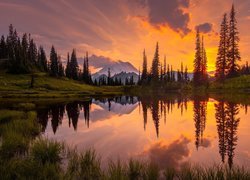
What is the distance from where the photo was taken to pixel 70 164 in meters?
8.73

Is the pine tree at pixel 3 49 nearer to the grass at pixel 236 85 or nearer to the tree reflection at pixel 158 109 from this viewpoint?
the tree reflection at pixel 158 109

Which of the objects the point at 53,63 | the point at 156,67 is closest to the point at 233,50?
the point at 156,67

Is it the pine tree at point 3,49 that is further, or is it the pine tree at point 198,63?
the pine tree at point 3,49

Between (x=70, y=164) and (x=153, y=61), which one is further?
(x=153, y=61)

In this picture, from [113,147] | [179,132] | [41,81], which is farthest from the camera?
[41,81]

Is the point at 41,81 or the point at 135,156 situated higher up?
the point at 41,81

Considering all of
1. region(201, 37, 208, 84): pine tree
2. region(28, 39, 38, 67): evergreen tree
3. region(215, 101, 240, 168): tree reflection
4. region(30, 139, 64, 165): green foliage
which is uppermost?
region(28, 39, 38, 67): evergreen tree

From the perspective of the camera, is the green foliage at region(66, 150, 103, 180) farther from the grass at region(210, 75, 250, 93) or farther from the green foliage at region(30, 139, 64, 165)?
the grass at region(210, 75, 250, 93)

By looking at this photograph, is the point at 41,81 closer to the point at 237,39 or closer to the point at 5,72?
the point at 5,72

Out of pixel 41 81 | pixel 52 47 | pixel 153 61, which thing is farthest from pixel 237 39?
pixel 52 47

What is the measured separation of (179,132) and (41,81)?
7273 centimetres

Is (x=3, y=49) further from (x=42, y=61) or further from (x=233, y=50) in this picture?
(x=233, y=50)

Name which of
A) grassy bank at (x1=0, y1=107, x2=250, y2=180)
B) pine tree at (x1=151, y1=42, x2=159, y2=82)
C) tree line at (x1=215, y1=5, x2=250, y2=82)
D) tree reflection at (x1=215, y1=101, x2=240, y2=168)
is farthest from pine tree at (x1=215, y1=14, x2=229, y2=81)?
grassy bank at (x1=0, y1=107, x2=250, y2=180)

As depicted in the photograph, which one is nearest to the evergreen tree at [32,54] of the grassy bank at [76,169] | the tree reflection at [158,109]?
the tree reflection at [158,109]
